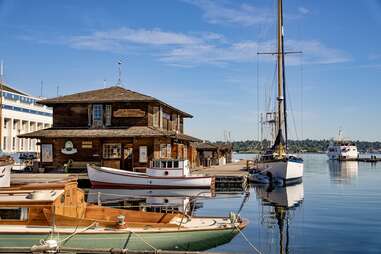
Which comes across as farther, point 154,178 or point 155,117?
point 155,117

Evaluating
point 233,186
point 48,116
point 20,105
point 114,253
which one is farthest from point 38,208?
point 48,116

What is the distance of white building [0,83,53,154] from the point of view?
9075 cm

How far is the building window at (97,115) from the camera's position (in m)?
46.5

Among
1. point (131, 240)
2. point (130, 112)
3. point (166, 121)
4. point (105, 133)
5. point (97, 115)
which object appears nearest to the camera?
point (131, 240)

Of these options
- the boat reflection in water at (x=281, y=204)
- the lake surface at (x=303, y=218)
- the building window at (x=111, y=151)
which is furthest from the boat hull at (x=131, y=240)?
the building window at (x=111, y=151)

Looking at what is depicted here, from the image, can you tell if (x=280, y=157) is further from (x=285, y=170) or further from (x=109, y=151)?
(x=109, y=151)

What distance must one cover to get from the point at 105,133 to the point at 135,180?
7.84 metres

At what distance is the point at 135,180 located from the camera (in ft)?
127

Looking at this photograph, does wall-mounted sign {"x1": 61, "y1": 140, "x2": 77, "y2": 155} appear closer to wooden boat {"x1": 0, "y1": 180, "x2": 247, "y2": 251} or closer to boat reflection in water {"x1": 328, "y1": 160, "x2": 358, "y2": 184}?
wooden boat {"x1": 0, "y1": 180, "x2": 247, "y2": 251}

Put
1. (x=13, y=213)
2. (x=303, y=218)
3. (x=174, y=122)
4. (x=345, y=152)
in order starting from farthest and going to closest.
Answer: (x=345, y=152), (x=174, y=122), (x=303, y=218), (x=13, y=213)

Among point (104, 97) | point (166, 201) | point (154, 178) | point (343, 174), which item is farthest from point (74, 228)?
point (343, 174)

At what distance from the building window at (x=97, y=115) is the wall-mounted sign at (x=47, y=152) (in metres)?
4.96

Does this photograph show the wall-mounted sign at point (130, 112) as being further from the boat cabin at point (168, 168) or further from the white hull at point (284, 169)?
the white hull at point (284, 169)

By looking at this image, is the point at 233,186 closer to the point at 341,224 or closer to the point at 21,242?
the point at 341,224
